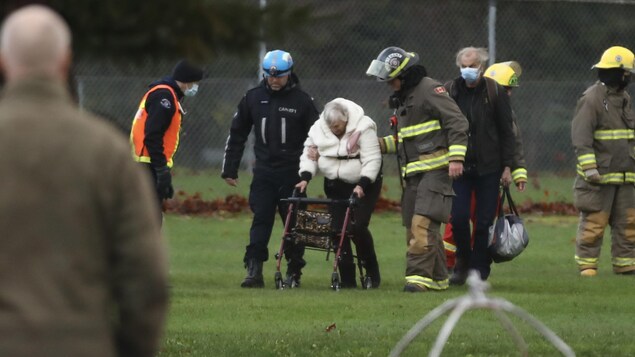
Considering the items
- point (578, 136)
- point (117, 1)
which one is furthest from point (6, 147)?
point (578, 136)

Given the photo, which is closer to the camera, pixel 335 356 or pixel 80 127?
pixel 80 127

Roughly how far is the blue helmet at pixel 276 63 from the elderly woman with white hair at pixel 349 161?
0.61 meters

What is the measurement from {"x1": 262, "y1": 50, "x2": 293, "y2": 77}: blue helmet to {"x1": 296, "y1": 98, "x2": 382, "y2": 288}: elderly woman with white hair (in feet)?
1.99

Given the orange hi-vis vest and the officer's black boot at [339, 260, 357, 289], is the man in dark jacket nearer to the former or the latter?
the officer's black boot at [339, 260, 357, 289]

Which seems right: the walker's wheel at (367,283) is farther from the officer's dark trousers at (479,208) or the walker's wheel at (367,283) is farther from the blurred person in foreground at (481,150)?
the officer's dark trousers at (479,208)

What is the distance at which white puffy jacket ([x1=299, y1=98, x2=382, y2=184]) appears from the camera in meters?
13.1

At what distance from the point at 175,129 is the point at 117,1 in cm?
802

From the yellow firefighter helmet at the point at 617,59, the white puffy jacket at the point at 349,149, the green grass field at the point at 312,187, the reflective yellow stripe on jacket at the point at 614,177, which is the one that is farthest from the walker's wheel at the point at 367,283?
the green grass field at the point at 312,187

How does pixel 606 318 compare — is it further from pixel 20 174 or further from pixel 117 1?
pixel 20 174

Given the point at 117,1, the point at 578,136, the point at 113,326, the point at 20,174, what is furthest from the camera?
the point at 578,136

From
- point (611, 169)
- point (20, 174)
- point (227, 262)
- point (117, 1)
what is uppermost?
point (117, 1)

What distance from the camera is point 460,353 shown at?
30.0 ft

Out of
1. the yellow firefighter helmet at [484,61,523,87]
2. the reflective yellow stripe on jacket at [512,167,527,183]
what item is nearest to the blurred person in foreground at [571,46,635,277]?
the yellow firefighter helmet at [484,61,523,87]

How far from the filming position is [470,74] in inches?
531
